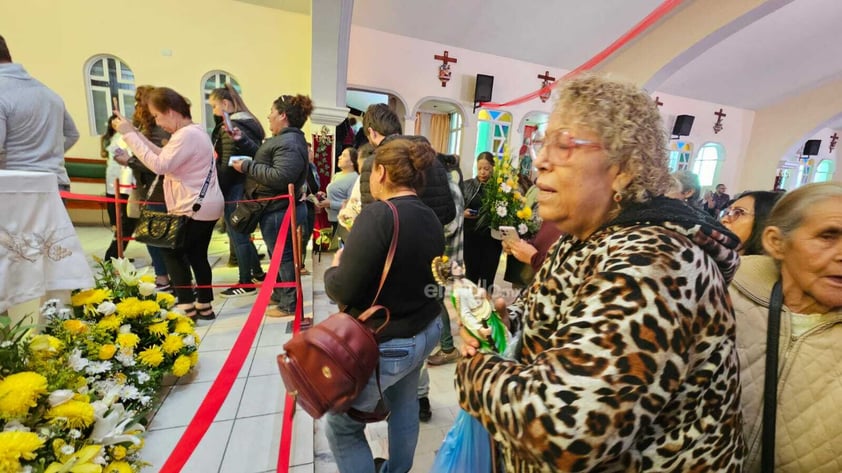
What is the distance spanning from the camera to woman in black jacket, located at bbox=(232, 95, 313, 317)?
102 inches

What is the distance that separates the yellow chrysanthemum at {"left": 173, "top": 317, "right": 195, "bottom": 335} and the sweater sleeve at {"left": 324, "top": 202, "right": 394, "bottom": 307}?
1521 millimetres

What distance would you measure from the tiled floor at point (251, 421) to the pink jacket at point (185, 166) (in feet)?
Answer: 3.14

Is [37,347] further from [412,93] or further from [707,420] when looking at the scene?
[412,93]

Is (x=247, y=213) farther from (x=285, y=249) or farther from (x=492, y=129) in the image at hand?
(x=492, y=129)

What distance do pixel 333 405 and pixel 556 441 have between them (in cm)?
67

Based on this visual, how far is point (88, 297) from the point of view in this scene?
71.6 inches

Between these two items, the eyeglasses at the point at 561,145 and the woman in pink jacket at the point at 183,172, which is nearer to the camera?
the eyeglasses at the point at 561,145

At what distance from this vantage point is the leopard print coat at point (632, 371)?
529 mm

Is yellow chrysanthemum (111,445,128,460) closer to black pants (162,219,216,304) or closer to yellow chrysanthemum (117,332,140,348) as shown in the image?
yellow chrysanthemum (117,332,140,348)

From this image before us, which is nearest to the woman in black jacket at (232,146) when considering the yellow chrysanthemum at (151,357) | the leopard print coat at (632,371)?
the yellow chrysanthemum at (151,357)

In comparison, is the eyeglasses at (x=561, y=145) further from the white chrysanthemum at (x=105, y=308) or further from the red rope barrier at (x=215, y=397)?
the white chrysanthemum at (x=105, y=308)

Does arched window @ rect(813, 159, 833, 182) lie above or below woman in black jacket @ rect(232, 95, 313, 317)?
above

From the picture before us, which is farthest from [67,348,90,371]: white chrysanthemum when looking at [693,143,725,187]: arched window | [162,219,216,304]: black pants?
[693,143,725,187]: arched window

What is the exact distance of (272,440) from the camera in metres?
1.78
